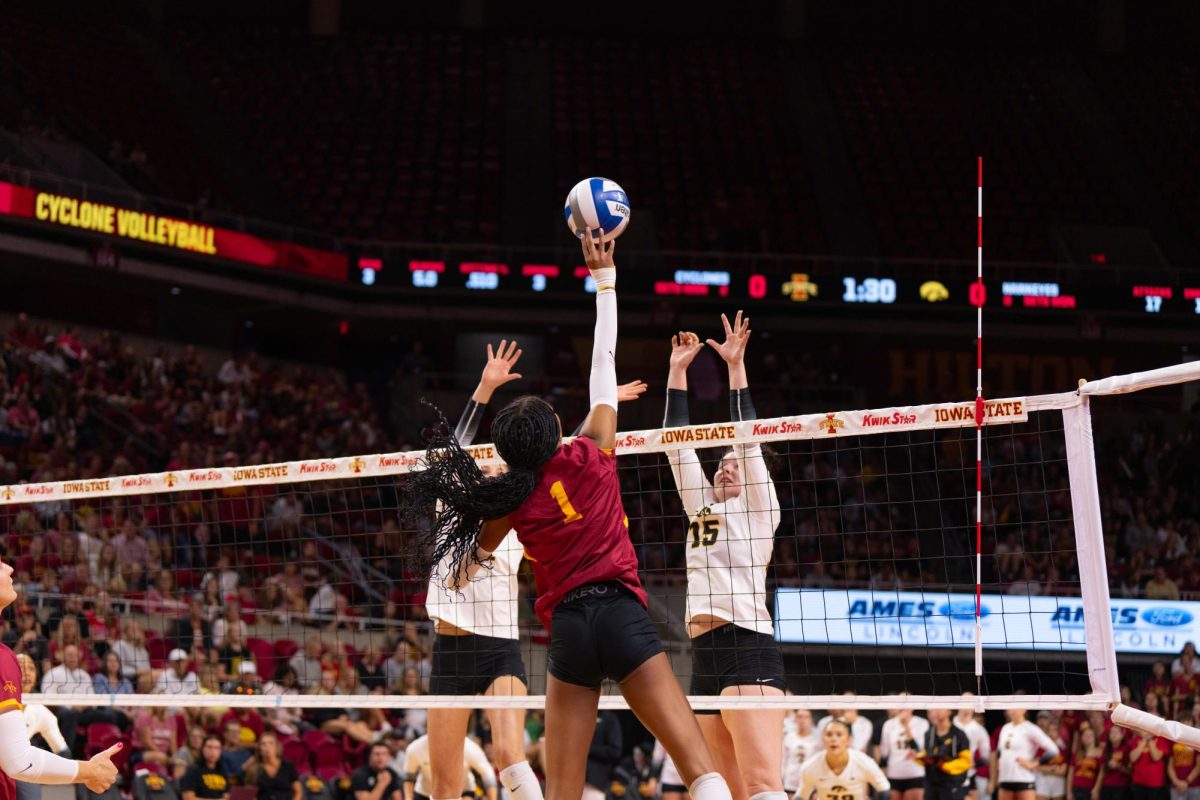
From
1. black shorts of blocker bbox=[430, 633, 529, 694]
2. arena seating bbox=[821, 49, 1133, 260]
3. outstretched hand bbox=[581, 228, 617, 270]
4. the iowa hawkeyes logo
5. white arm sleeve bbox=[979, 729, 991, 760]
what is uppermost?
arena seating bbox=[821, 49, 1133, 260]

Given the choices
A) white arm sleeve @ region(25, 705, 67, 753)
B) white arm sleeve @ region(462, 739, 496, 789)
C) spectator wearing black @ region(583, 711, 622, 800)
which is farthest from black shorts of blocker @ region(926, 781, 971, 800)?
white arm sleeve @ region(25, 705, 67, 753)

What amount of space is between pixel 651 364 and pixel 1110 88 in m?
13.3

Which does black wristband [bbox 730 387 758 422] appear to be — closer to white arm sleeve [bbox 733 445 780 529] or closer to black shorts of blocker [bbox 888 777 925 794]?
white arm sleeve [bbox 733 445 780 529]

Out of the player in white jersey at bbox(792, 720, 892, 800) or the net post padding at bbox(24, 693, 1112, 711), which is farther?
the player in white jersey at bbox(792, 720, 892, 800)

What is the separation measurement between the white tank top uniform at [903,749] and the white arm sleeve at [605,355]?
9.37 meters

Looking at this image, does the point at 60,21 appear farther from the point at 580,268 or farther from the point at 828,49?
the point at 828,49

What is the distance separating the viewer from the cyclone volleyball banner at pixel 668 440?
23.4 feet

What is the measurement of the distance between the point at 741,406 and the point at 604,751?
836 cm

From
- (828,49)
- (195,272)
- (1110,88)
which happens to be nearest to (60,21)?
(195,272)

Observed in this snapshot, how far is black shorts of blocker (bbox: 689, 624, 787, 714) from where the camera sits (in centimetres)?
696

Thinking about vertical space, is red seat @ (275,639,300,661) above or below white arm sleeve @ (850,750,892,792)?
above

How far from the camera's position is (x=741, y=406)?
7.51 m

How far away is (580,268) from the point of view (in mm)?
26219

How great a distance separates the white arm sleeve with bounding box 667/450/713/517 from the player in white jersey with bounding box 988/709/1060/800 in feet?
26.4
